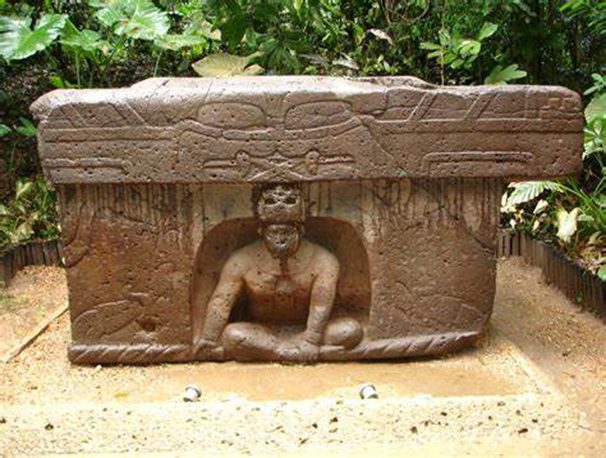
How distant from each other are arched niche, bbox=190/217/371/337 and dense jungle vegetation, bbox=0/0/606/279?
1.99 metres

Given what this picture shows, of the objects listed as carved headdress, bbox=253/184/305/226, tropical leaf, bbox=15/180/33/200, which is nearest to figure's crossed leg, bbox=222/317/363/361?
carved headdress, bbox=253/184/305/226

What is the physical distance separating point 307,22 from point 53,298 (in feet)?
10.2

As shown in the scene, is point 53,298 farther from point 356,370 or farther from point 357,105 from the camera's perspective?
point 357,105

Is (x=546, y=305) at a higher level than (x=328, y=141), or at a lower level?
lower

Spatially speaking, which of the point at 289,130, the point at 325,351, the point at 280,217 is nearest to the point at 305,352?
the point at 325,351

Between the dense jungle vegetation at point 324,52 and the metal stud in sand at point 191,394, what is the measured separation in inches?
113

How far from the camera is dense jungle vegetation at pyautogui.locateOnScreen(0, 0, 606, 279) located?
17.1ft

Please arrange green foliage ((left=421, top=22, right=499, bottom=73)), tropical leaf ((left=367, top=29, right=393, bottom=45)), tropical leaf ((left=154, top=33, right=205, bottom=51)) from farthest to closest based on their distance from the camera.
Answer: tropical leaf ((left=367, top=29, right=393, bottom=45))
green foliage ((left=421, top=22, right=499, bottom=73))
tropical leaf ((left=154, top=33, right=205, bottom=51))

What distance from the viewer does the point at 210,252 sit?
3656 mm

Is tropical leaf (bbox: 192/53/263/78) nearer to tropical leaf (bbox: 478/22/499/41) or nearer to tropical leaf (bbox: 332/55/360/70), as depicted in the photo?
tropical leaf (bbox: 332/55/360/70)

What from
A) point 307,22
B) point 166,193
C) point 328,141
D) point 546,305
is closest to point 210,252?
point 166,193

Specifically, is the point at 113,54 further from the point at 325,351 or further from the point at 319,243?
the point at 325,351

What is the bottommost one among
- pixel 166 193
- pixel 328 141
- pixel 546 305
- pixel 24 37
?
pixel 546 305

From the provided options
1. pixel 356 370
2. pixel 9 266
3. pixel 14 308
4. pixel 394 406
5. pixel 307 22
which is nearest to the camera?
pixel 394 406
